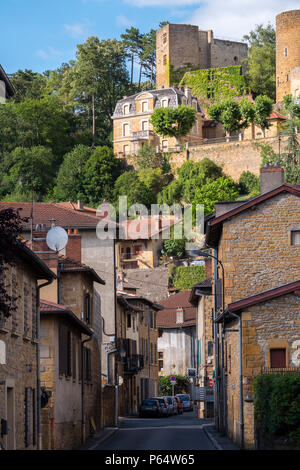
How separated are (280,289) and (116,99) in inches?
3857

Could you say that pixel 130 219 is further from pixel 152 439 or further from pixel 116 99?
pixel 152 439

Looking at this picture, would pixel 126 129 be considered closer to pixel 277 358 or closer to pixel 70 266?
pixel 70 266

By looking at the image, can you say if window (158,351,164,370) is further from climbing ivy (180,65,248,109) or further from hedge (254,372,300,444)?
hedge (254,372,300,444)

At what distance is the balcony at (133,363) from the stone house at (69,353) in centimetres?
1421

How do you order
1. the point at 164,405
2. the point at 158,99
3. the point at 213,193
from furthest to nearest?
the point at 158,99
the point at 213,193
the point at 164,405

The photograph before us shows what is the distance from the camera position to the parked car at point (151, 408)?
49.0 m

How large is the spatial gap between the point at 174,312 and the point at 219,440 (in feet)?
141

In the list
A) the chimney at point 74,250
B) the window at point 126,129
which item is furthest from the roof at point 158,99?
the chimney at point 74,250

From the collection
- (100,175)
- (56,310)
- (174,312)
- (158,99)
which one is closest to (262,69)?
(158,99)

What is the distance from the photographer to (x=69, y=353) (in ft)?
91.7

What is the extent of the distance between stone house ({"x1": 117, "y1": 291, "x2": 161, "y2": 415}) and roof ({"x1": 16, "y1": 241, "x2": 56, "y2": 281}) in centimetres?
2411

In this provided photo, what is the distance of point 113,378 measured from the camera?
44188mm

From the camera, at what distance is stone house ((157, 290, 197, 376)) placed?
2749 inches
